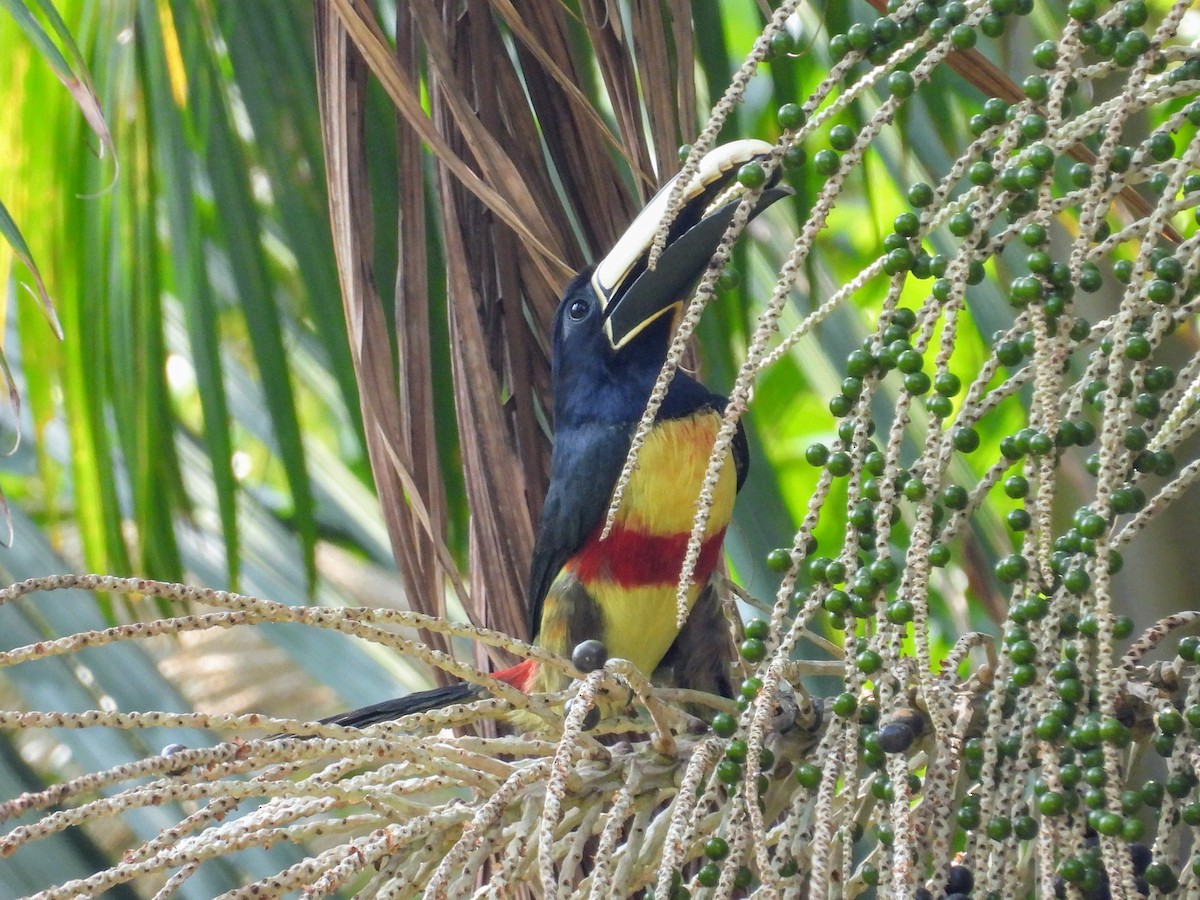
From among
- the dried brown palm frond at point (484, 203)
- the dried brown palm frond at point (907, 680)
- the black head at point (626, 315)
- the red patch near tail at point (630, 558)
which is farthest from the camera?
the red patch near tail at point (630, 558)

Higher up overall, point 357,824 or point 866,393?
point 866,393

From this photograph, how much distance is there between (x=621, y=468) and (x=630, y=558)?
12 cm

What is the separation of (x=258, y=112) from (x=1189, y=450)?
107 centimetres

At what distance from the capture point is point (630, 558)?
1768 mm

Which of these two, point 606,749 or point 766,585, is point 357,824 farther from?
point 766,585

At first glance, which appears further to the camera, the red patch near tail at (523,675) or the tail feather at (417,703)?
the red patch near tail at (523,675)

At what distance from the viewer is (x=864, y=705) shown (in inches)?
31.4

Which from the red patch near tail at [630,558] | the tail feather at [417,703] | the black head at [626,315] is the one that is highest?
the black head at [626,315]

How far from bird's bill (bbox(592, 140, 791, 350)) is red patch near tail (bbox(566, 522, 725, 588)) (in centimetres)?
25

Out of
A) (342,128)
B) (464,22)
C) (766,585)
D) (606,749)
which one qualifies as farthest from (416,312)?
(606,749)

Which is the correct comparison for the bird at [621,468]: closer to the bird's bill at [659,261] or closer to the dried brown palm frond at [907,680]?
the bird's bill at [659,261]

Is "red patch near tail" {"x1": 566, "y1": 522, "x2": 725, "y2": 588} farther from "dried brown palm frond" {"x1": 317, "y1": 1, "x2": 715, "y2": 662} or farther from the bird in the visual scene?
"dried brown palm frond" {"x1": 317, "y1": 1, "x2": 715, "y2": 662}

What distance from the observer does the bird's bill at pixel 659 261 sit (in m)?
1.40

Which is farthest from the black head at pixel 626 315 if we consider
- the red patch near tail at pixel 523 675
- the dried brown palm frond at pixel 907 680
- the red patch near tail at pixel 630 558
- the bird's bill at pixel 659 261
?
the dried brown palm frond at pixel 907 680
